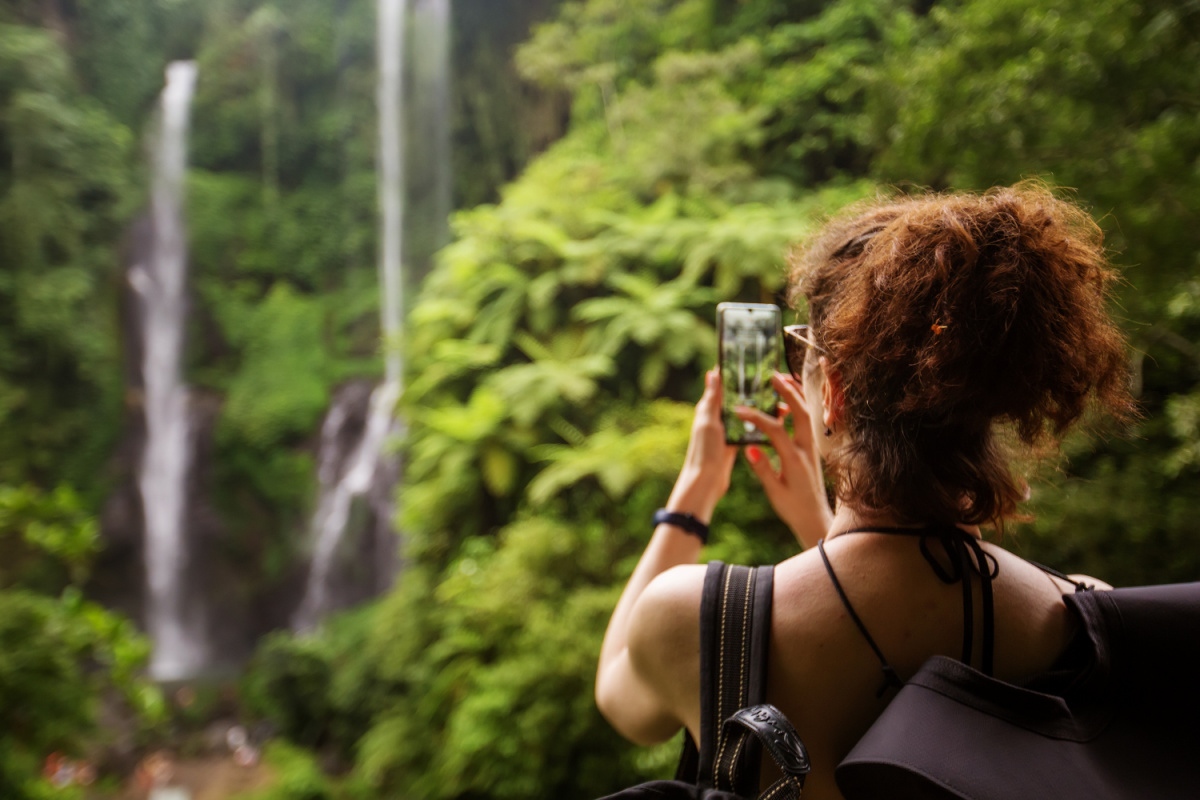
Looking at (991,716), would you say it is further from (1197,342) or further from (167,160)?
(167,160)

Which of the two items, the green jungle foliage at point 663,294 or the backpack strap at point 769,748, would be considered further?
the green jungle foliage at point 663,294

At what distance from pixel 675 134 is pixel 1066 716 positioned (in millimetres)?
5638

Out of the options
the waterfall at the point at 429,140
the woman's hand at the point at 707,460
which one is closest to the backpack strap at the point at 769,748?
the woman's hand at the point at 707,460

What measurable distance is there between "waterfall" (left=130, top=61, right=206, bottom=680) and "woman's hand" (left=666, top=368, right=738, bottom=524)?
9.05 meters

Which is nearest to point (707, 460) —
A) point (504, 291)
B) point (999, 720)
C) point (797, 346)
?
point (797, 346)

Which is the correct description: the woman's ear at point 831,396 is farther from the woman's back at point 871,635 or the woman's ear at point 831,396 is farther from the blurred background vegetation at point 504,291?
the blurred background vegetation at point 504,291

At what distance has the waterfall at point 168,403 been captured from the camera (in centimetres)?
839

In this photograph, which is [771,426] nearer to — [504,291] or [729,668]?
[729,668]

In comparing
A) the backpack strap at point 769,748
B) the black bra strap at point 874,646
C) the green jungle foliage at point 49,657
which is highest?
the black bra strap at point 874,646

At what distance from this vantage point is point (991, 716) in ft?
1.83

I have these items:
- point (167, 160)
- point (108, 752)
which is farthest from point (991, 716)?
point (167, 160)

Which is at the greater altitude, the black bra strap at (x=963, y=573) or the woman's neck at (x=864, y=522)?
the woman's neck at (x=864, y=522)

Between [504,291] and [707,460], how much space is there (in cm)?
492

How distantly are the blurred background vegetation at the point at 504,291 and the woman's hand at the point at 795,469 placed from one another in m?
0.19
